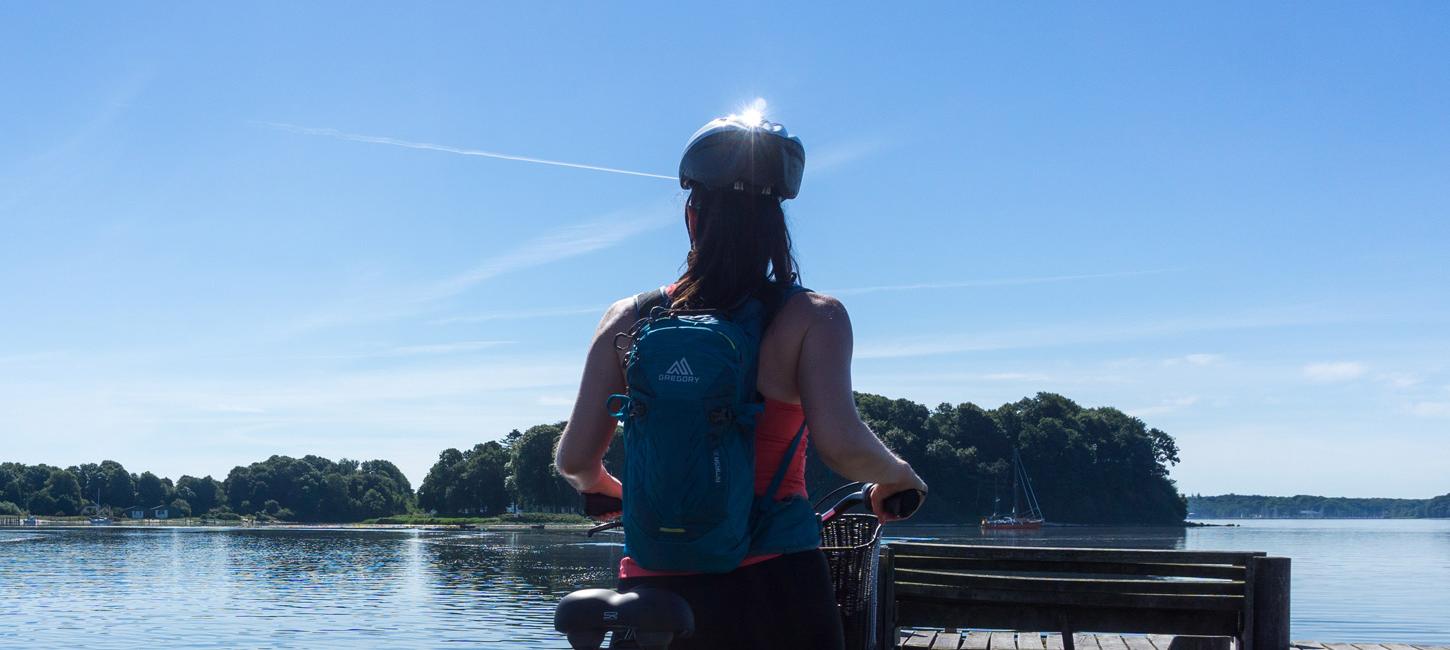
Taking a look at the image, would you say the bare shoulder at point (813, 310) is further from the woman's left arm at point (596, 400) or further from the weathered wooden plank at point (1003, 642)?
the weathered wooden plank at point (1003, 642)

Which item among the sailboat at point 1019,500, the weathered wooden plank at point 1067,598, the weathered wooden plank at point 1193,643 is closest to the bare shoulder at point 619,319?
the weathered wooden plank at point 1067,598

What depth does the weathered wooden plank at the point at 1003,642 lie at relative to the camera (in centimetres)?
796

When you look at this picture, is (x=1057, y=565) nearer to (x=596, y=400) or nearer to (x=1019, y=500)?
(x=596, y=400)

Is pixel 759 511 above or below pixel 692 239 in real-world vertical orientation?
below

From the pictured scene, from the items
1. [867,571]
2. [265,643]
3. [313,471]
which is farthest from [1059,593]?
[313,471]

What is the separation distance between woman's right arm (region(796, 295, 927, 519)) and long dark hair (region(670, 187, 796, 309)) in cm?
17

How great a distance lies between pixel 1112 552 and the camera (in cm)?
775

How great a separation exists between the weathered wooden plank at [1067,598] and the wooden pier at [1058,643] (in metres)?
0.29

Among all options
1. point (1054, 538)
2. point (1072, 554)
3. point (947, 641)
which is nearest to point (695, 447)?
point (1072, 554)

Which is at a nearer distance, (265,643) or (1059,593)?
(1059,593)

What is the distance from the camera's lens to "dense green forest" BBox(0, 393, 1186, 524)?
14725 cm

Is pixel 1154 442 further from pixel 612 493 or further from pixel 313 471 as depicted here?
pixel 612 493

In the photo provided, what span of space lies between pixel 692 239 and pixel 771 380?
44 cm

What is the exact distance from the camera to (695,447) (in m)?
2.30
